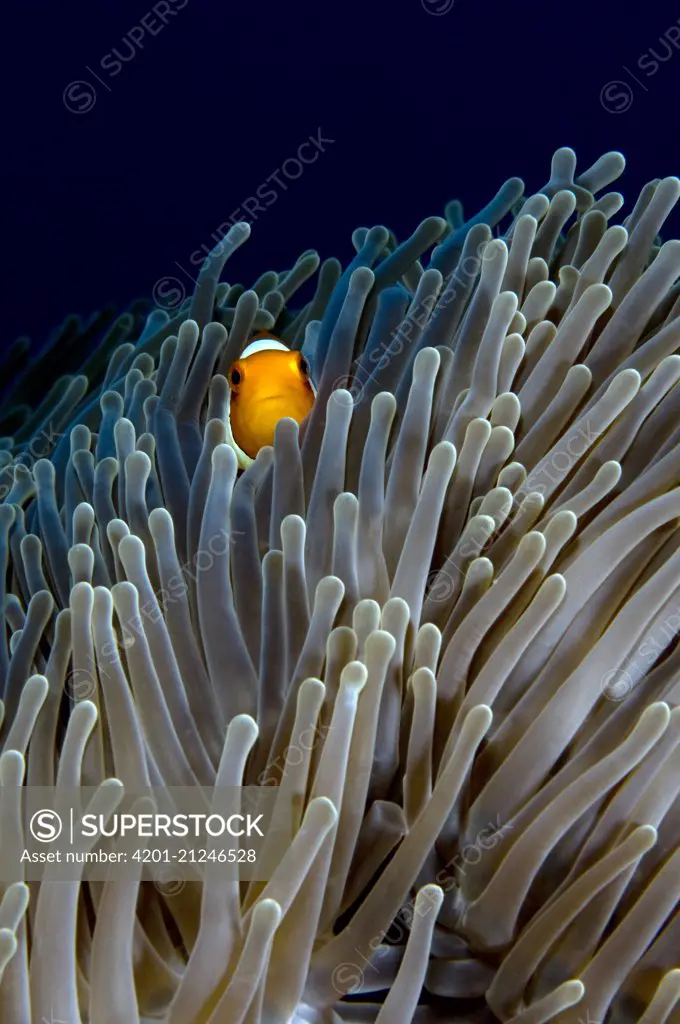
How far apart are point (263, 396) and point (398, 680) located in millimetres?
486

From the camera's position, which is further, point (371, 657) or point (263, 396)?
point (263, 396)

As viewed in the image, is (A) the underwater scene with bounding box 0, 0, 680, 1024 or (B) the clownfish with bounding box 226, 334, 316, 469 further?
(B) the clownfish with bounding box 226, 334, 316, 469

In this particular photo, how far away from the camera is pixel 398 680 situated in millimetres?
847

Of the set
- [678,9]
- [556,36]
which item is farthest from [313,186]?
[678,9]

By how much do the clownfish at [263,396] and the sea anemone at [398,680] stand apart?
A: 4cm

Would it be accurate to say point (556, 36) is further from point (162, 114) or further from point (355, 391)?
point (355, 391)

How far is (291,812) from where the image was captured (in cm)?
75

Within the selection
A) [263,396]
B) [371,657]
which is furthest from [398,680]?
[263,396]

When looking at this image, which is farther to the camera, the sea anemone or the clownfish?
Result: the clownfish

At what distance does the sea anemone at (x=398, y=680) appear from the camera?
710 millimetres

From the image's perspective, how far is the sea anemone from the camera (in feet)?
2.33

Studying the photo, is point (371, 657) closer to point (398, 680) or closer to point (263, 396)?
point (398, 680)

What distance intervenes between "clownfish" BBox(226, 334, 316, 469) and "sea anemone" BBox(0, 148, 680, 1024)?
4cm

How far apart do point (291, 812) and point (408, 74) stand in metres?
7.72
